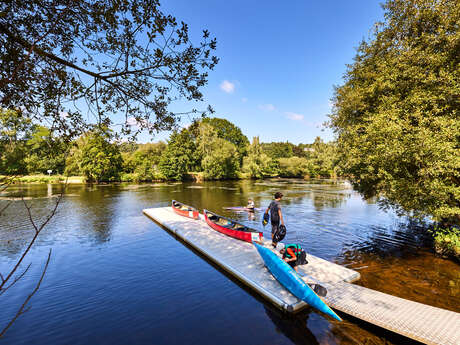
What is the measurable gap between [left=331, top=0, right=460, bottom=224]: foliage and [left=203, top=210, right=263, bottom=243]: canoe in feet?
19.2

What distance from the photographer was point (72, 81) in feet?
19.9

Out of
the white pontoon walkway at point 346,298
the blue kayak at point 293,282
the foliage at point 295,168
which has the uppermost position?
the foliage at point 295,168

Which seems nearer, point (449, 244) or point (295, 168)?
point (449, 244)

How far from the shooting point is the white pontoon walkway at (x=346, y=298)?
5.89m

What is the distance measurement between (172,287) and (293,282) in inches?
171

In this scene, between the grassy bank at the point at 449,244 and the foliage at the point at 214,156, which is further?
the foliage at the point at 214,156

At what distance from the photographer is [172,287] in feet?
29.5

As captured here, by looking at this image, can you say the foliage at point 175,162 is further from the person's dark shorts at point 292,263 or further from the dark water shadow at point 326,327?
the dark water shadow at point 326,327

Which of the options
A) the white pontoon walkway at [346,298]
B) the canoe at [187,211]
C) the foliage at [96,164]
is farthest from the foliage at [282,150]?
the white pontoon walkway at [346,298]

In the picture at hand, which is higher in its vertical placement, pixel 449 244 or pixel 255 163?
pixel 255 163

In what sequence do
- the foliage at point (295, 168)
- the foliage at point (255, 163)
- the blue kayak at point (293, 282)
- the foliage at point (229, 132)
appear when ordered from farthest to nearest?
the foliage at point (229, 132) < the foliage at point (295, 168) < the foliage at point (255, 163) < the blue kayak at point (293, 282)

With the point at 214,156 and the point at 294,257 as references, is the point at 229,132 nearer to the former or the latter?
the point at 214,156

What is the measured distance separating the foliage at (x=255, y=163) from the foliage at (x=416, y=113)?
51.8m

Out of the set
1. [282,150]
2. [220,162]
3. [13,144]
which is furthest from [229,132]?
[13,144]
